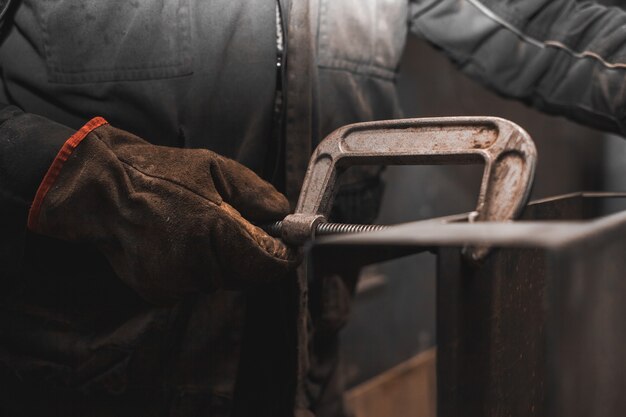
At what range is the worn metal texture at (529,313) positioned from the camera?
397mm

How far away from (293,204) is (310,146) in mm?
80

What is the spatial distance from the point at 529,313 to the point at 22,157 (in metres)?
0.55

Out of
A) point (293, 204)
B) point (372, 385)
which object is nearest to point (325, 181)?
point (293, 204)

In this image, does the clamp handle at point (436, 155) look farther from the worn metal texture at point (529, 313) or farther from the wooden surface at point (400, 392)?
the wooden surface at point (400, 392)

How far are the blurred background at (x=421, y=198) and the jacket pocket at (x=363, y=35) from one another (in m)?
0.46

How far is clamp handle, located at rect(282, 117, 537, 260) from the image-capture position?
1.75 ft

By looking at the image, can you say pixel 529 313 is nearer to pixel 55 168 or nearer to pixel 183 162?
pixel 183 162

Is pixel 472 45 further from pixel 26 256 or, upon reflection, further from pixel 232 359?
pixel 26 256

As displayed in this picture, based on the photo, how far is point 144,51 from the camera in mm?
755

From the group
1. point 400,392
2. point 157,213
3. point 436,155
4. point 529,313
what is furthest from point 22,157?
point 400,392

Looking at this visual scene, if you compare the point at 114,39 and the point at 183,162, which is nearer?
the point at 183,162

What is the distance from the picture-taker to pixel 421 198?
1671 mm

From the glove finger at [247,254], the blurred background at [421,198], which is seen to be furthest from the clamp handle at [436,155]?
the blurred background at [421,198]

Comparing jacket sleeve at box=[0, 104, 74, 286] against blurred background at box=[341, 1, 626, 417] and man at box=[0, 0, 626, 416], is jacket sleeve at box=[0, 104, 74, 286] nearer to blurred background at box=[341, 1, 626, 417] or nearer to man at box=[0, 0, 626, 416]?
man at box=[0, 0, 626, 416]
